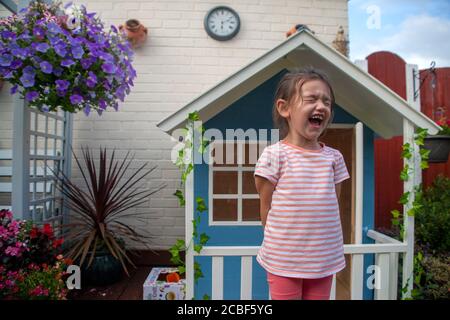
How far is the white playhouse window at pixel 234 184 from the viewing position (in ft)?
8.77

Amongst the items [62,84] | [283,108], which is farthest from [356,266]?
[62,84]

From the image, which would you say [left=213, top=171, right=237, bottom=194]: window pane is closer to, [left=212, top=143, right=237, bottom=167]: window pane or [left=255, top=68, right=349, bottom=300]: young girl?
[left=212, top=143, right=237, bottom=167]: window pane

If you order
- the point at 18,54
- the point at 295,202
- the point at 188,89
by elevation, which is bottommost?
the point at 295,202

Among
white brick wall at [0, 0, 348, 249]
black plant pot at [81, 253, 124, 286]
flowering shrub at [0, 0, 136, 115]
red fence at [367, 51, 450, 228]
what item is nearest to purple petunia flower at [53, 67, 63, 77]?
flowering shrub at [0, 0, 136, 115]

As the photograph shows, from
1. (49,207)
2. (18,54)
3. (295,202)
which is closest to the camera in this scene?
(295,202)

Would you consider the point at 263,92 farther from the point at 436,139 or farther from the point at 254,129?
the point at 436,139

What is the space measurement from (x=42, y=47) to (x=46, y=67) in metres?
0.11

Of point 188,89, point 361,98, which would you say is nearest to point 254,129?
point 361,98

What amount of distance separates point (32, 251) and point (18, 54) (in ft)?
4.23

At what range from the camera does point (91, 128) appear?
3555 mm

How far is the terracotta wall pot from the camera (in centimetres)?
340

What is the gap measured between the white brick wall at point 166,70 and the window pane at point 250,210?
109 centimetres

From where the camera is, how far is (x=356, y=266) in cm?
203

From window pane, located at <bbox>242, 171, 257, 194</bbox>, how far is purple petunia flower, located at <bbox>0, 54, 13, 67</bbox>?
70.3 inches
